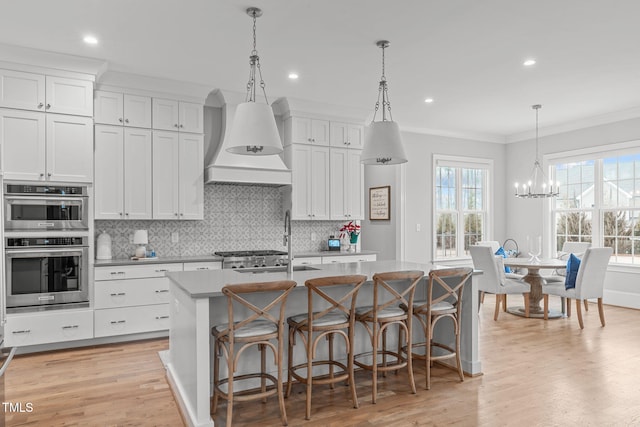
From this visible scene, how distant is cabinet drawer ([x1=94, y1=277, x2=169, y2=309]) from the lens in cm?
452

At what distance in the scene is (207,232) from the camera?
561 cm

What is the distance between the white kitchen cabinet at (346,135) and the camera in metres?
6.20

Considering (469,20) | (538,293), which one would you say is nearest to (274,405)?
(469,20)

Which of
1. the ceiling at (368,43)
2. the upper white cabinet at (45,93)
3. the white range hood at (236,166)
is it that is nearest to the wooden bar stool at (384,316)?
the ceiling at (368,43)

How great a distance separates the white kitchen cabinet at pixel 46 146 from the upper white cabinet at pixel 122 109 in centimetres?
28

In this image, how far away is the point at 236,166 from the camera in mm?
5277

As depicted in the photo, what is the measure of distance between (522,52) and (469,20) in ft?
3.16

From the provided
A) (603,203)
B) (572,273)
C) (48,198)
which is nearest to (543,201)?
(603,203)

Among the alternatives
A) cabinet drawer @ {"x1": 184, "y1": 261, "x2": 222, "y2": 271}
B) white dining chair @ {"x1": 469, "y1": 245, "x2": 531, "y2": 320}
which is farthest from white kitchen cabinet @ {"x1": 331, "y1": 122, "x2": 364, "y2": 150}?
cabinet drawer @ {"x1": 184, "y1": 261, "x2": 222, "y2": 271}

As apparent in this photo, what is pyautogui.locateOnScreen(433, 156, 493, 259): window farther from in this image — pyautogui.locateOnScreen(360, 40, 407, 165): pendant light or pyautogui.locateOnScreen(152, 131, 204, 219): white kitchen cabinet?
pyautogui.locateOnScreen(360, 40, 407, 165): pendant light

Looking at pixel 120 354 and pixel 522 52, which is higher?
pixel 522 52

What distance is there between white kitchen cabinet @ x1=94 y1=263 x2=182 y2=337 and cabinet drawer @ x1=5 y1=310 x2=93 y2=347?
12 cm

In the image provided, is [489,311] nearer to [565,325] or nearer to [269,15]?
[565,325]

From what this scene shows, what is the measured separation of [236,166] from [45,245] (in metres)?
2.07
